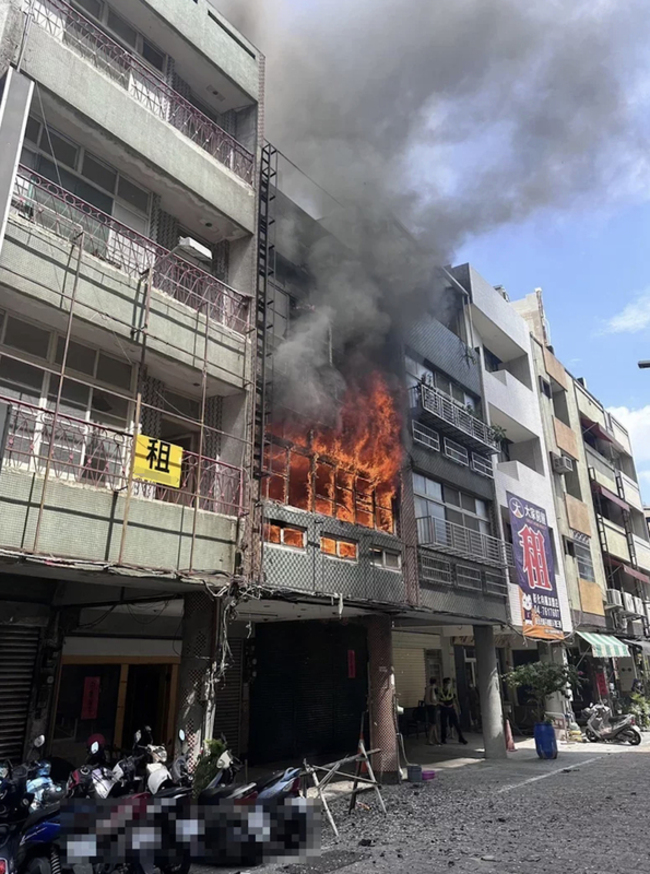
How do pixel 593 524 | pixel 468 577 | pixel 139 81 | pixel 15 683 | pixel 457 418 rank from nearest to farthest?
pixel 15 683
pixel 139 81
pixel 468 577
pixel 457 418
pixel 593 524

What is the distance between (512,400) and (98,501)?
17.9 metres

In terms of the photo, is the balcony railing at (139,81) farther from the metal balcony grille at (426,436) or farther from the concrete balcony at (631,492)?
the concrete balcony at (631,492)

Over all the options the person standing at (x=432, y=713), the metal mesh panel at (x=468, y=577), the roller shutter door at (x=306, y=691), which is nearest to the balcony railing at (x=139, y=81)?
the metal mesh panel at (x=468, y=577)

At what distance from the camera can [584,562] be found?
26.8m

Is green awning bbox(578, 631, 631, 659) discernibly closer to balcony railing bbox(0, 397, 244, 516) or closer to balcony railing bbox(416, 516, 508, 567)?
balcony railing bbox(416, 516, 508, 567)

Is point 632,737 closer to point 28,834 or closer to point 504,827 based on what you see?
point 504,827

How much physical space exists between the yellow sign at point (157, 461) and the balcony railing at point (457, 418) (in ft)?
27.3

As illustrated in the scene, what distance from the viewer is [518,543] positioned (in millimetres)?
20359

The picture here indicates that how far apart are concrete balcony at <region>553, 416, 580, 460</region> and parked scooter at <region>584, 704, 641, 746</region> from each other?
10822mm

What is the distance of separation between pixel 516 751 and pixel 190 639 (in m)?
12.8

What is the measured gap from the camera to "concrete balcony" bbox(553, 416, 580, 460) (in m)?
27.3

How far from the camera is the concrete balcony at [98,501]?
7910mm

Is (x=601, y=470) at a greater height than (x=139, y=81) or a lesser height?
lesser

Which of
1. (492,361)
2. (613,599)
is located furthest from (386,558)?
(613,599)
